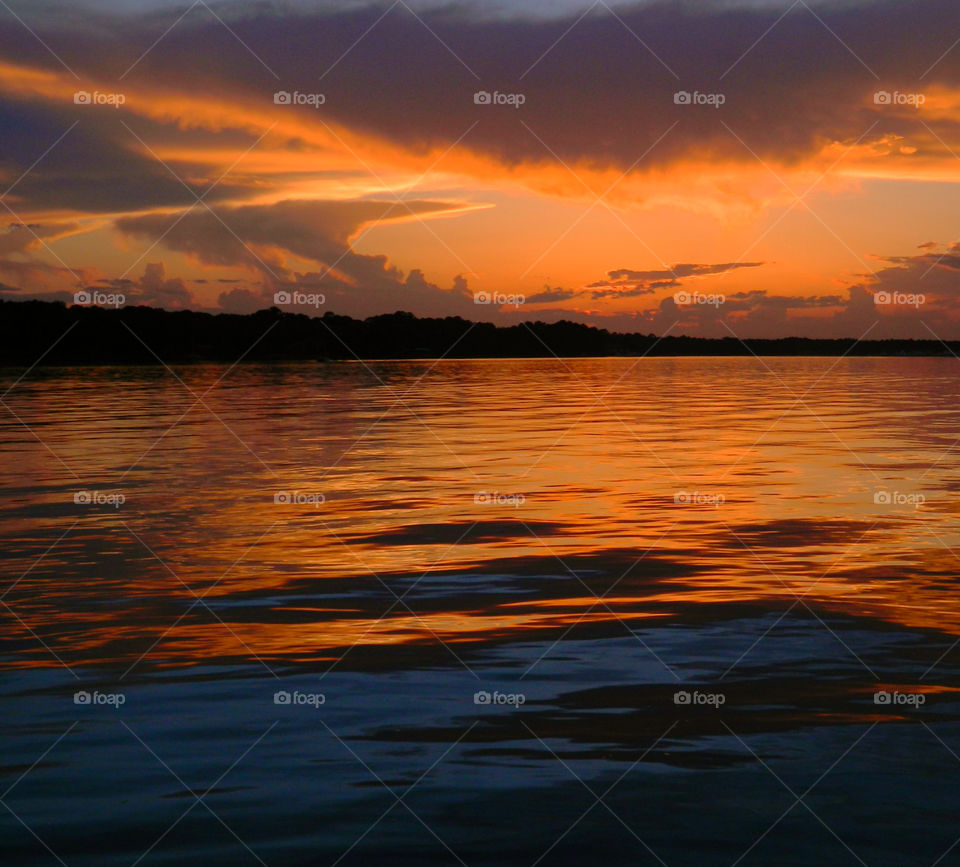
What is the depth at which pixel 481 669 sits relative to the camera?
11352 mm

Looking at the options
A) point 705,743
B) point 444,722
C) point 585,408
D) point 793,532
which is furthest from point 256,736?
point 585,408

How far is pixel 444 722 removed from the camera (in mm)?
9852

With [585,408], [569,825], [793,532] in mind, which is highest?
[585,408]

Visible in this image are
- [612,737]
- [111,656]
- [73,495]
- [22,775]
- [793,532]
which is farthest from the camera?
[73,495]

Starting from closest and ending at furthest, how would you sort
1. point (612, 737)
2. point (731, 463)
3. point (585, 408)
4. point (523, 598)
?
point (612, 737) < point (523, 598) < point (731, 463) < point (585, 408)

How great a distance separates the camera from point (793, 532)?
63.0 ft

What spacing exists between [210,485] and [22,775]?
1701 centimetres

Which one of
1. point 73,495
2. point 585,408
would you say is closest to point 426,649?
point 73,495

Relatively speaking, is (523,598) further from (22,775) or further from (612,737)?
(22,775)

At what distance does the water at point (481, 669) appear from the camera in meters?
7.86

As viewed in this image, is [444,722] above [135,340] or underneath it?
underneath

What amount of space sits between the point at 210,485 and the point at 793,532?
12292 mm

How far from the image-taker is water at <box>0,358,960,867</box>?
25.8 feet

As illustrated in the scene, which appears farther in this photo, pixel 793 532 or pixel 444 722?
pixel 793 532
